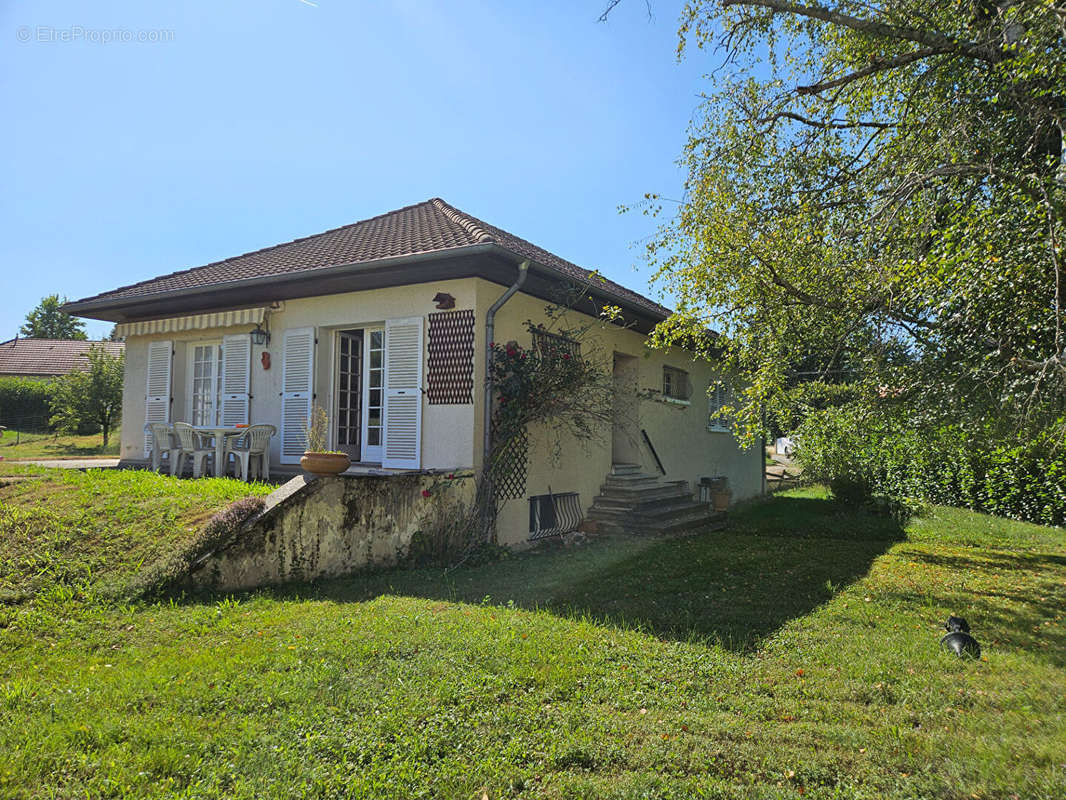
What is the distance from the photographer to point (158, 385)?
33.7 ft

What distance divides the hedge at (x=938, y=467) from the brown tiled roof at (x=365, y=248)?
3.50 meters

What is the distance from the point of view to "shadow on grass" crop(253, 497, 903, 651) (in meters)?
4.77

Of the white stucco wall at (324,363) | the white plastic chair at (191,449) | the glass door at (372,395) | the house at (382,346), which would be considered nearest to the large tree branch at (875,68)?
the house at (382,346)

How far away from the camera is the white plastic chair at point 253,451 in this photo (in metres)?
8.25

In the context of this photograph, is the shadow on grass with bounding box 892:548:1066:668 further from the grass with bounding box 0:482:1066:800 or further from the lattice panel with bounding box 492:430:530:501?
the lattice panel with bounding box 492:430:530:501

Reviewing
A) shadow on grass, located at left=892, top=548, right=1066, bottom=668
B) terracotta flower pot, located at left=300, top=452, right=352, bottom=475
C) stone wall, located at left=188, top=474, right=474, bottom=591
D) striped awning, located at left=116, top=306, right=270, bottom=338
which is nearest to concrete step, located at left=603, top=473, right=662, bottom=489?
stone wall, located at left=188, top=474, right=474, bottom=591

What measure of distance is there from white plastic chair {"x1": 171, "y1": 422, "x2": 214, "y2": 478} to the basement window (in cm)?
455

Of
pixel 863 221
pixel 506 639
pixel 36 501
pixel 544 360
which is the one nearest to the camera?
pixel 506 639

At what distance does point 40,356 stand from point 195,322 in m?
31.5

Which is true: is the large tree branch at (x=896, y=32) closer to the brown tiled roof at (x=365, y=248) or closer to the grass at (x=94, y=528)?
the brown tiled roof at (x=365, y=248)

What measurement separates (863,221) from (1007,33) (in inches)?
78.2

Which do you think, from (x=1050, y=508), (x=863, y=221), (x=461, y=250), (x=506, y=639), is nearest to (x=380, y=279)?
(x=461, y=250)

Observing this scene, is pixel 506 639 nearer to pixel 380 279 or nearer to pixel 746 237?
pixel 380 279

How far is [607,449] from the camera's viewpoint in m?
9.91
